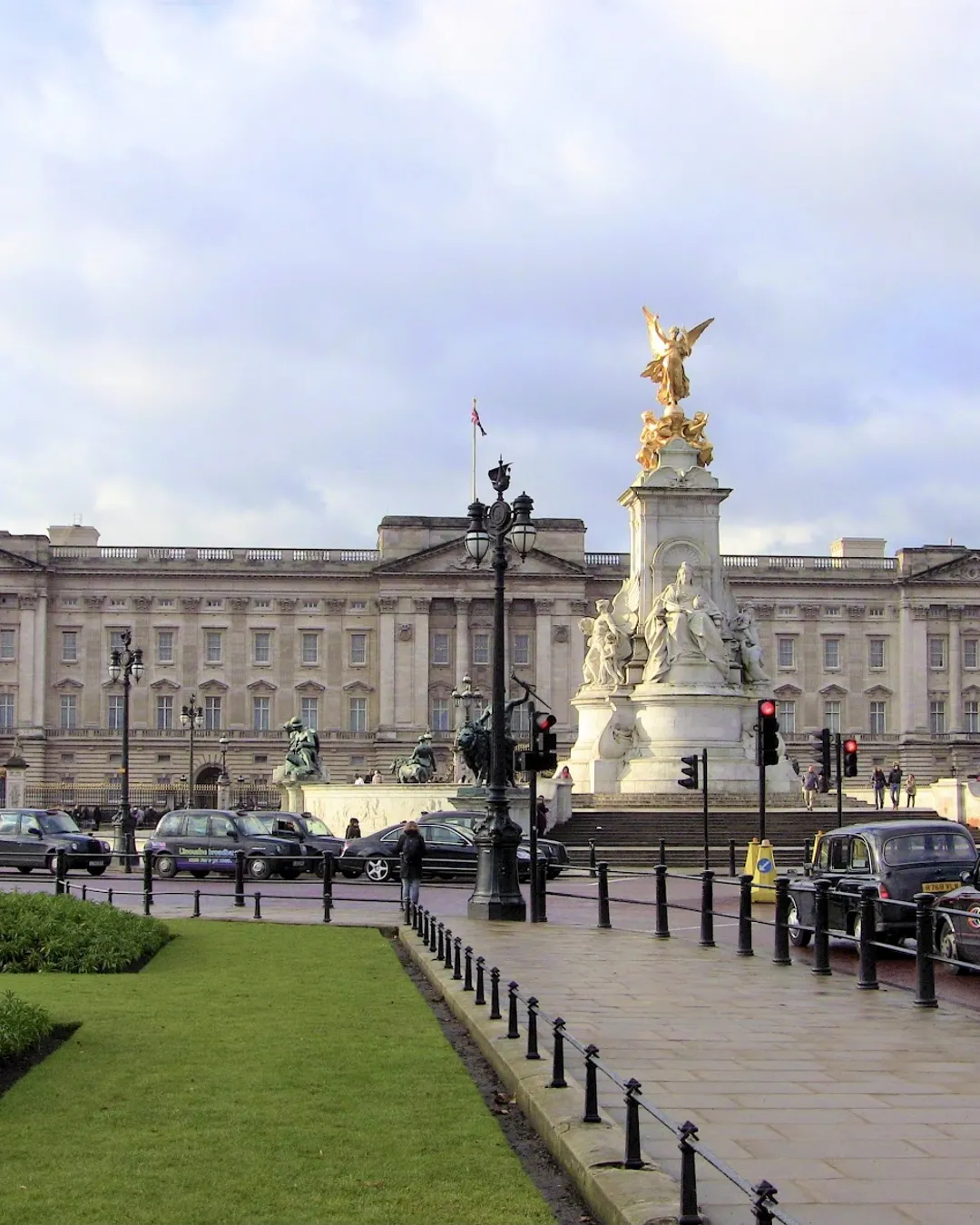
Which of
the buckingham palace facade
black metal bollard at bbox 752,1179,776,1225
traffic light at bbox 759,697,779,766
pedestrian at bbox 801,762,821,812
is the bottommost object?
black metal bollard at bbox 752,1179,776,1225

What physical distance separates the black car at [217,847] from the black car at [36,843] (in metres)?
1.82

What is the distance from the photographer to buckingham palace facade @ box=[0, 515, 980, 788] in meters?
105

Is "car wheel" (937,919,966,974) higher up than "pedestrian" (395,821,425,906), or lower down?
lower down

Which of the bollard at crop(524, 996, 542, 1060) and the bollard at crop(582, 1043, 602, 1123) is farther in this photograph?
the bollard at crop(524, 996, 542, 1060)

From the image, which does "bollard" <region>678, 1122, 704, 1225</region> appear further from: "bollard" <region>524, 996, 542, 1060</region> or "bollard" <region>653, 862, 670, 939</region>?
"bollard" <region>653, 862, 670, 939</region>

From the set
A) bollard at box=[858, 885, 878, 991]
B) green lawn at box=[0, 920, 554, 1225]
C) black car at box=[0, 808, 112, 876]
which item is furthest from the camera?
black car at box=[0, 808, 112, 876]

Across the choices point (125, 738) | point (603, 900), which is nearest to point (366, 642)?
point (125, 738)

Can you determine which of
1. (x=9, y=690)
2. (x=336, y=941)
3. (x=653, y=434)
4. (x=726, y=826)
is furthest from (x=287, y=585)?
(x=336, y=941)

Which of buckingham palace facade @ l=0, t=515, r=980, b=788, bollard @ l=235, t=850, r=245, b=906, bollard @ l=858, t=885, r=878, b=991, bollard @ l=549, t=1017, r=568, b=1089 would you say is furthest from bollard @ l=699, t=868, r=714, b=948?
buckingham palace facade @ l=0, t=515, r=980, b=788

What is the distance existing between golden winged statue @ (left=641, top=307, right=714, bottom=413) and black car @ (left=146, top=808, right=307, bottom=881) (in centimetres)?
2000

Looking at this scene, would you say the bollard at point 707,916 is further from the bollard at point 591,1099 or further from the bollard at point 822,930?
the bollard at point 591,1099

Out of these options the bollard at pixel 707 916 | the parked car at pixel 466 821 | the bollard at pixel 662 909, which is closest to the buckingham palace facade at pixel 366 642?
the parked car at pixel 466 821

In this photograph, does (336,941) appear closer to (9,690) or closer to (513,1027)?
(513,1027)

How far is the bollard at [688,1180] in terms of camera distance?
21.8 feet
